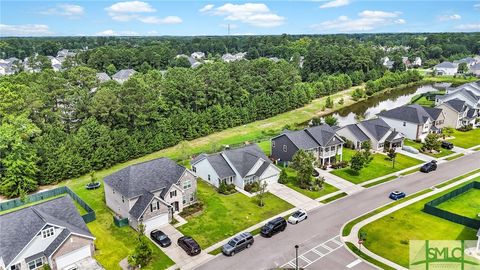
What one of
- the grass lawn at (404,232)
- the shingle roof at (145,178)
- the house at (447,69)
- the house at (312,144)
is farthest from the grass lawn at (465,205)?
the house at (447,69)

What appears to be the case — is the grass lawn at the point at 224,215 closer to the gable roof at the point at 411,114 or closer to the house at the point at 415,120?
the house at the point at 415,120

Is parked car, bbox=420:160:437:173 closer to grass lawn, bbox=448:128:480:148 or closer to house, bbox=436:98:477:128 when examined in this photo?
grass lawn, bbox=448:128:480:148

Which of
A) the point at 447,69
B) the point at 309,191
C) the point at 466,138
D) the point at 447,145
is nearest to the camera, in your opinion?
the point at 309,191

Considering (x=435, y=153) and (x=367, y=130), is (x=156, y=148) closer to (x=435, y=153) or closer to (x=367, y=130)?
(x=367, y=130)

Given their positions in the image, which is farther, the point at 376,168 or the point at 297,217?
the point at 376,168

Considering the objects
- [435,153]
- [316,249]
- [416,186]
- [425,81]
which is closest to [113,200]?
[316,249]

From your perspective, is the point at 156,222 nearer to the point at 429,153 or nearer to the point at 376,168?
the point at 376,168

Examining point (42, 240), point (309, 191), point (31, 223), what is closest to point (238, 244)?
point (309, 191)
